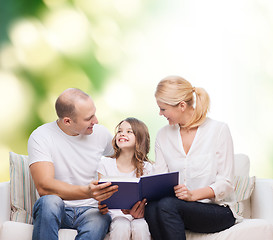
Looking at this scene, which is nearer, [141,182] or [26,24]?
[141,182]

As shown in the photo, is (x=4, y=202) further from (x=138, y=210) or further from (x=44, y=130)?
(x=138, y=210)

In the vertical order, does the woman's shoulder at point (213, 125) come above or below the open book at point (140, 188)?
above

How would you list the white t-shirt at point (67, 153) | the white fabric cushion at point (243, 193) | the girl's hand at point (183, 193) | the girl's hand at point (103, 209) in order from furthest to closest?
the white fabric cushion at point (243, 193), the white t-shirt at point (67, 153), the girl's hand at point (103, 209), the girl's hand at point (183, 193)

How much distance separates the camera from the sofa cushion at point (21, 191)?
8.09 ft

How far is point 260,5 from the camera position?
12.7 ft

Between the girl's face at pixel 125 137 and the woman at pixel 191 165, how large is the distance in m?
0.22

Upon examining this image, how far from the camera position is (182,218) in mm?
2027

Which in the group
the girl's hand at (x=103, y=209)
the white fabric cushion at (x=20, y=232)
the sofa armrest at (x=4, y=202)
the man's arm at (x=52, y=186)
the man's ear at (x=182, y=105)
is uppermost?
the man's ear at (x=182, y=105)

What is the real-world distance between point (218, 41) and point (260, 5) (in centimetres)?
48

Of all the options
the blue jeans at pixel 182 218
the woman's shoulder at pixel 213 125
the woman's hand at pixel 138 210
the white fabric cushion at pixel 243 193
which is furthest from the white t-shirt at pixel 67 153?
the white fabric cushion at pixel 243 193

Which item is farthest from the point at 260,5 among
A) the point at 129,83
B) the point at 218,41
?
the point at 129,83

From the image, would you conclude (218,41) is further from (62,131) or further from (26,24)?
(62,131)

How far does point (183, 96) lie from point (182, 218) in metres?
0.62

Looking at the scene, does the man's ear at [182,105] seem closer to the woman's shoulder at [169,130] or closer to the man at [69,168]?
the woman's shoulder at [169,130]
